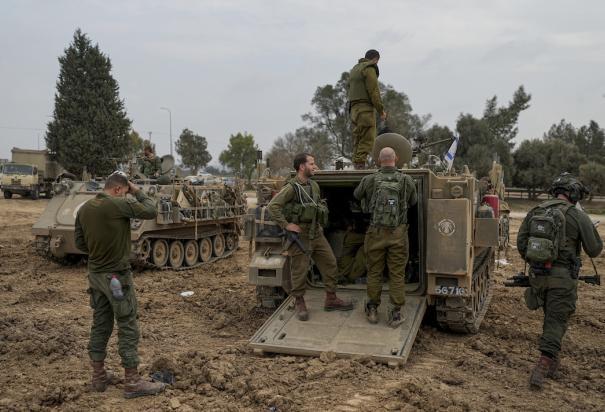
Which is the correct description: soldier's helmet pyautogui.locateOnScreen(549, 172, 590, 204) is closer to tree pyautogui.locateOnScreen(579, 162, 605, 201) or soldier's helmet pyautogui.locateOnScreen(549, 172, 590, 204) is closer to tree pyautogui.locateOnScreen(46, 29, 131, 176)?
tree pyautogui.locateOnScreen(579, 162, 605, 201)

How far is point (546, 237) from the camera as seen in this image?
5000 mm

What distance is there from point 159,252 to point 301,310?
596 centimetres

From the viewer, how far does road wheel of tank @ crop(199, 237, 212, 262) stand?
42.1ft

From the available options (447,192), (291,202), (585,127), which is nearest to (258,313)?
(291,202)

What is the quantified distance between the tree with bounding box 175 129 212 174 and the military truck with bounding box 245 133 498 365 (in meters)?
51.2

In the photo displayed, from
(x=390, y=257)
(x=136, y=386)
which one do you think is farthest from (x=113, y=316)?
(x=390, y=257)

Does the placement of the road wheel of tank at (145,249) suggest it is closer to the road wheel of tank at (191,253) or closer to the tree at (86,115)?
the road wheel of tank at (191,253)

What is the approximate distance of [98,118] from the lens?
35.7 m

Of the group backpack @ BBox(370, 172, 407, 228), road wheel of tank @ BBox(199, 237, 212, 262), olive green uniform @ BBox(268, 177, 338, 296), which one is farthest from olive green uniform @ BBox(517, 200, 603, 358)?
road wheel of tank @ BBox(199, 237, 212, 262)

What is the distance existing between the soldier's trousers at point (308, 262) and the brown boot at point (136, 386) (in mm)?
1861

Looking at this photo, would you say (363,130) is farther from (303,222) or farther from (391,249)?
(391,249)

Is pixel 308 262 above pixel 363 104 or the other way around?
the other way around

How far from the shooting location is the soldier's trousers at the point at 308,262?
6133 mm

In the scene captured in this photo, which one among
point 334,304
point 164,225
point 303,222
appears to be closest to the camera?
point 303,222
